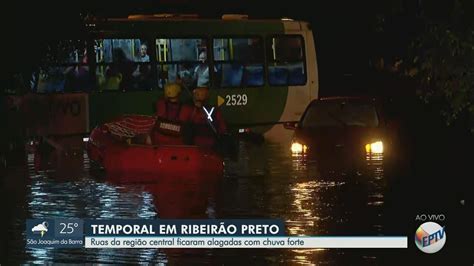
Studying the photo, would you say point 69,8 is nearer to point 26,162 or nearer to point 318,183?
point 318,183

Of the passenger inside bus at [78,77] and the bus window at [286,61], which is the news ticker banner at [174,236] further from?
the bus window at [286,61]

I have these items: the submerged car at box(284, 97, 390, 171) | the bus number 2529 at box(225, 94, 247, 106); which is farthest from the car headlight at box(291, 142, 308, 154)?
the bus number 2529 at box(225, 94, 247, 106)

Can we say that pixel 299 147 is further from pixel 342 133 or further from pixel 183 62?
pixel 183 62

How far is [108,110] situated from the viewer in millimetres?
28172

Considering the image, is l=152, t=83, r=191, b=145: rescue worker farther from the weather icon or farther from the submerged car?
the weather icon

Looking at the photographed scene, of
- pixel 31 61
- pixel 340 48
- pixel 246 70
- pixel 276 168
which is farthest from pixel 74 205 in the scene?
pixel 340 48

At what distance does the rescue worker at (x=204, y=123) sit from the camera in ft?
61.2

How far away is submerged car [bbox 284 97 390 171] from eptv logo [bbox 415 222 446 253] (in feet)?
27.8

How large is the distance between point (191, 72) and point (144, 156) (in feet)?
32.9

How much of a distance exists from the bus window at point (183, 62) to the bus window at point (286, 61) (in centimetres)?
204

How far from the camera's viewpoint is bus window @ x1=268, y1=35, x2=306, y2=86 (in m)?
30.3

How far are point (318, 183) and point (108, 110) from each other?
34.1 feet

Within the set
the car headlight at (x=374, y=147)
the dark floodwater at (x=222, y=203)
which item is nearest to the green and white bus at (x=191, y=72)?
the dark floodwater at (x=222, y=203)

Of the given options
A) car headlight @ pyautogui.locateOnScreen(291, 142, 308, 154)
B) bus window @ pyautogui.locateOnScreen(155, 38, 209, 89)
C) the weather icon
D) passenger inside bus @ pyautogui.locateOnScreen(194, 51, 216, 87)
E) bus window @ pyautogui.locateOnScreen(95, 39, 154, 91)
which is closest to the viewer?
the weather icon
